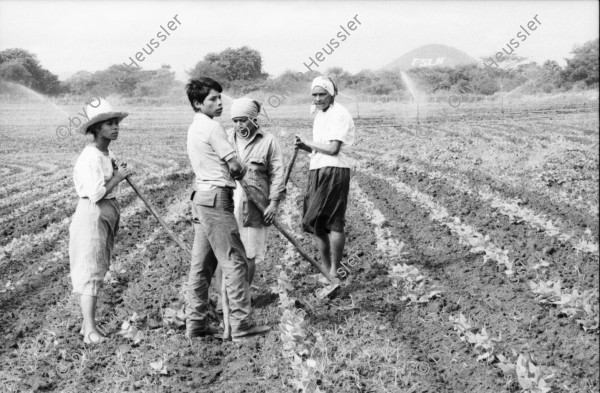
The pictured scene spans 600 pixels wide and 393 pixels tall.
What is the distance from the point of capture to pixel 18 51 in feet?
88.8

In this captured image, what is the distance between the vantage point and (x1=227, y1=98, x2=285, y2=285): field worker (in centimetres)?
464

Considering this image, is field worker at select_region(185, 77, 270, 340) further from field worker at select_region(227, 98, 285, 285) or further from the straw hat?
the straw hat

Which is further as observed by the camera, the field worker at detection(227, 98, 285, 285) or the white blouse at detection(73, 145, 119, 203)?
the field worker at detection(227, 98, 285, 285)

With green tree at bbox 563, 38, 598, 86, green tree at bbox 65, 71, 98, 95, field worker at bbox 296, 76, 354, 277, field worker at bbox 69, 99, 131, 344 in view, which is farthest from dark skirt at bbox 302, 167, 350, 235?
green tree at bbox 563, 38, 598, 86

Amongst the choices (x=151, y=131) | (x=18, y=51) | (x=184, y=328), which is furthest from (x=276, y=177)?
(x=18, y=51)

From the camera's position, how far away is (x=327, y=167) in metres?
5.04

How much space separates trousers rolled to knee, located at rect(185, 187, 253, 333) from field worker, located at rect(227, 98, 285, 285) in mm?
362

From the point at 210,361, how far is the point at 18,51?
26112 millimetres

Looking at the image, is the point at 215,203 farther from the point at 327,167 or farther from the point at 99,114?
the point at 327,167

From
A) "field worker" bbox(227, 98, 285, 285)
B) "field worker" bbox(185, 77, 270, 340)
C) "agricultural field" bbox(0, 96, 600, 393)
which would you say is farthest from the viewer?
"field worker" bbox(227, 98, 285, 285)

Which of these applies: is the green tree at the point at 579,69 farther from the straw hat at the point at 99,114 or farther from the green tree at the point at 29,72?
the straw hat at the point at 99,114

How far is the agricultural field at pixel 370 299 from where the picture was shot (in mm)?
3947

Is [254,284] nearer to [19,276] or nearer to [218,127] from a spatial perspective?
[218,127]

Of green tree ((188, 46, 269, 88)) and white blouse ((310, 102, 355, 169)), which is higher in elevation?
white blouse ((310, 102, 355, 169))
